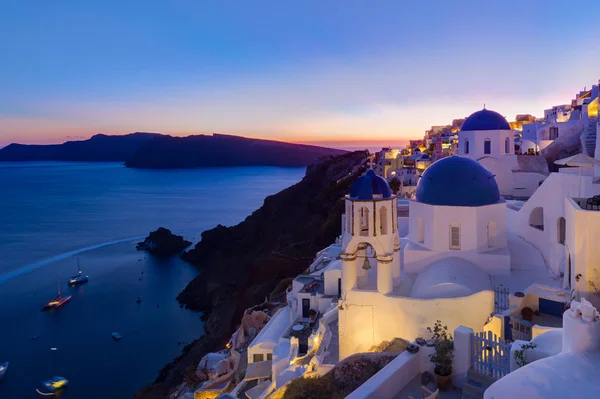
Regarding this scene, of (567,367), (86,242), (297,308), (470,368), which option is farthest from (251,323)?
(86,242)

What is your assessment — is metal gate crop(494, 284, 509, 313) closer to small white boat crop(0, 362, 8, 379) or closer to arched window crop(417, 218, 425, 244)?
arched window crop(417, 218, 425, 244)

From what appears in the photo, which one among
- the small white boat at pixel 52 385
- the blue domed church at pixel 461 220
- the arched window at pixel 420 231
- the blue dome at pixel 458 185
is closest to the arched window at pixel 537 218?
the blue domed church at pixel 461 220

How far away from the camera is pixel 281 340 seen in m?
16.1

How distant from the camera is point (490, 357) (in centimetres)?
659

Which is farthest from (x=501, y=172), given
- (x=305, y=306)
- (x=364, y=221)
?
(x=364, y=221)

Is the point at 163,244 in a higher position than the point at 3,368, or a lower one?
higher

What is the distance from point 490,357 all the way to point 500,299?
499 cm

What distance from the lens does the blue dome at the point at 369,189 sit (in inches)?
487

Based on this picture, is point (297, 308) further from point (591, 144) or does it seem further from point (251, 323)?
point (591, 144)

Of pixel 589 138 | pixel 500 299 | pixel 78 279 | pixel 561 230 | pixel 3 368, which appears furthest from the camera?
pixel 78 279

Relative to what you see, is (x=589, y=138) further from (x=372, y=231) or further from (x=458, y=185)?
(x=372, y=231)

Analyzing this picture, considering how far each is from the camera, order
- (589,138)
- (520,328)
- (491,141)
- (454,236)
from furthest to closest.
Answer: (491,141) → (589,138) → (454,236) → (520,328)

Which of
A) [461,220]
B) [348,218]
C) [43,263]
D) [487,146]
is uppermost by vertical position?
[487,146]

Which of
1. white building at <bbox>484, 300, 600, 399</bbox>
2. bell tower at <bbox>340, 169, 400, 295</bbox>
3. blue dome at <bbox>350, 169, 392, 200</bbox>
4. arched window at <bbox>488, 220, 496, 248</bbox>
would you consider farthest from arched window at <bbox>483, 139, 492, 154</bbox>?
white building at <bbox>484, 300, 600, 399</bbox>
